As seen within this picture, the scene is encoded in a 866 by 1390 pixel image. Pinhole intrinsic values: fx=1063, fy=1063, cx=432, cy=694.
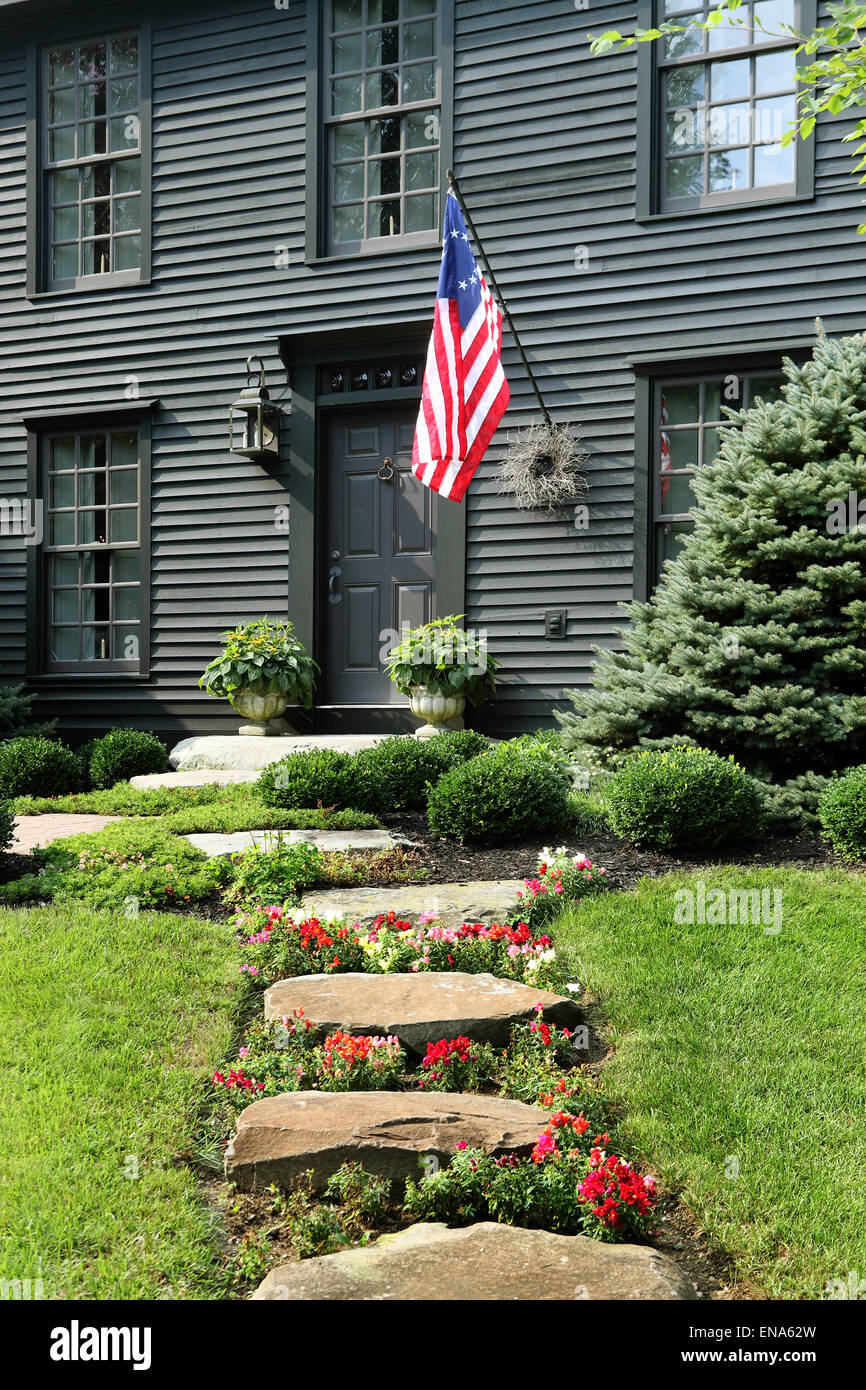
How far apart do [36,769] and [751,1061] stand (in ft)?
21.7

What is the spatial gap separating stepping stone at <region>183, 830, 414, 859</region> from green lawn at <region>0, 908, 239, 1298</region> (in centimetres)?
98

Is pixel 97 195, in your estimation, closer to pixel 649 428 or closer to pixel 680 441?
pixel 649 428

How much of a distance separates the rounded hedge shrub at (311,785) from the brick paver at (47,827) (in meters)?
0.98

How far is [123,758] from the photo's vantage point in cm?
864

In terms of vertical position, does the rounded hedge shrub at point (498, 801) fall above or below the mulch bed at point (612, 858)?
above

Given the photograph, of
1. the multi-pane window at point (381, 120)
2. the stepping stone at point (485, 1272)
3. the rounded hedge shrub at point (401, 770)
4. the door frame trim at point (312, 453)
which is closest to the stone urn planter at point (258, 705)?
the door frame trim at point (312, 453)

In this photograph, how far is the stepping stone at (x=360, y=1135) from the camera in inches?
104

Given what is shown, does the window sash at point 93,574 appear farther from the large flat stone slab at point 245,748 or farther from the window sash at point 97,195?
the large flat stone slab at point 245,748

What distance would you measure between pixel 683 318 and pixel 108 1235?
7.48m

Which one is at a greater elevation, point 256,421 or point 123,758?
point 256,421

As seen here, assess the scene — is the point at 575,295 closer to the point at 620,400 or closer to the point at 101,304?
the point at 620,400

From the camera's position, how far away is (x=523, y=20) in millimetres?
8516

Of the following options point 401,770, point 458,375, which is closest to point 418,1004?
point 401,770

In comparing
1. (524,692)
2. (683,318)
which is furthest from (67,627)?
(683,318)
